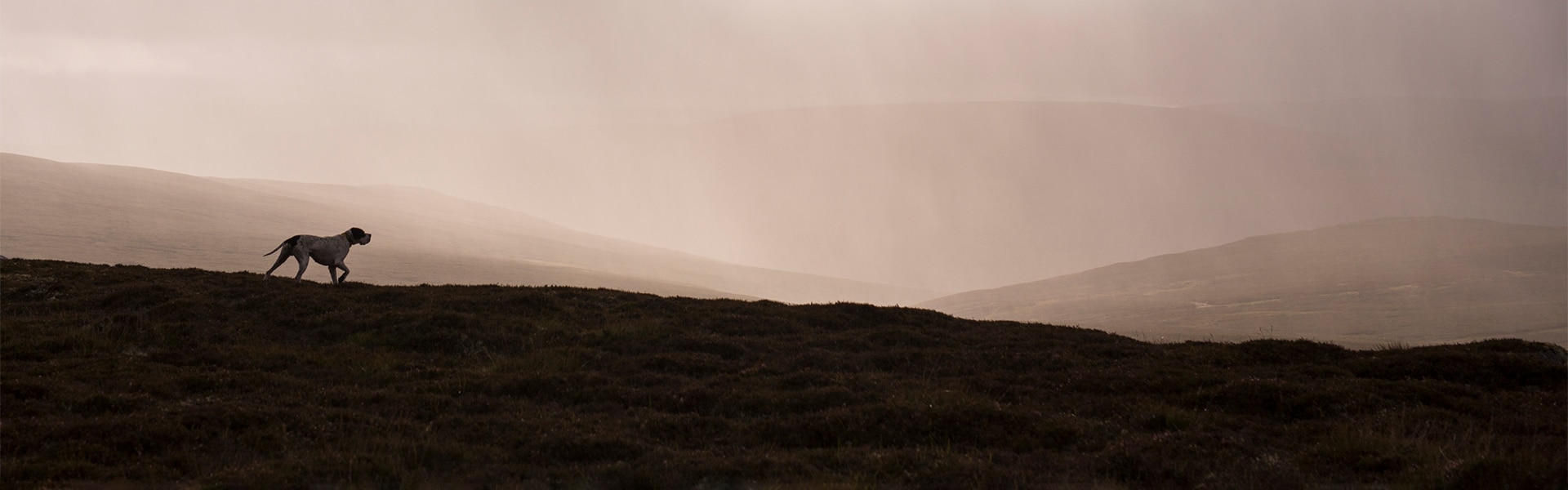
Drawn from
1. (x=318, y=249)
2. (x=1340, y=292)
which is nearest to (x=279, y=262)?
(x=318, y=249)

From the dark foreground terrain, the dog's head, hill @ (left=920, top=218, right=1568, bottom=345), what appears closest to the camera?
the dark foreground terrain

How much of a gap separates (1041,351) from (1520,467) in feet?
40.7

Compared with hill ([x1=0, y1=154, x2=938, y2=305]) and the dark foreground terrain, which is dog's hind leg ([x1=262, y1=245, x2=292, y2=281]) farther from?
hill ([x1=0, y1=154, x2=938, y2=305])

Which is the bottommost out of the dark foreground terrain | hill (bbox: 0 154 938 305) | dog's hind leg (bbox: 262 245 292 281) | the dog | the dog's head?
the dark foreground terrain

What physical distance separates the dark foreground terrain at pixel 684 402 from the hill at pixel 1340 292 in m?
70.2

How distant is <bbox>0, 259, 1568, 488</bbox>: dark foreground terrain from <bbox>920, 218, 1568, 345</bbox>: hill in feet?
230

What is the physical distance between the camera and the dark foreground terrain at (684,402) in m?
10.2

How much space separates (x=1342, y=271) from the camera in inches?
5945

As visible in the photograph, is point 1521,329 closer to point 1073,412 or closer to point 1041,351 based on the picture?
point 1041,351

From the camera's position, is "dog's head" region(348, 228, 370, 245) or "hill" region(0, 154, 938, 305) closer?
"dog's head" region(348, 228, 370, 245)

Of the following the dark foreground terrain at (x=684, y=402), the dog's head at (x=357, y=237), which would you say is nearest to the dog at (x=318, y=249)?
the dog's head at (x=357, y=237)

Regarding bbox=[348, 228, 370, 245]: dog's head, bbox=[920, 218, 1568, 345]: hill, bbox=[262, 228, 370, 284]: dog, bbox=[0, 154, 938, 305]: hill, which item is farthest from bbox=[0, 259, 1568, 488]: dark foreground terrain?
bbox=[0, 154, 938, 305]: hill

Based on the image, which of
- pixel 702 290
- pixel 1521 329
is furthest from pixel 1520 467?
pixel 702 290

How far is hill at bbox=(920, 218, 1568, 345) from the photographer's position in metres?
101
